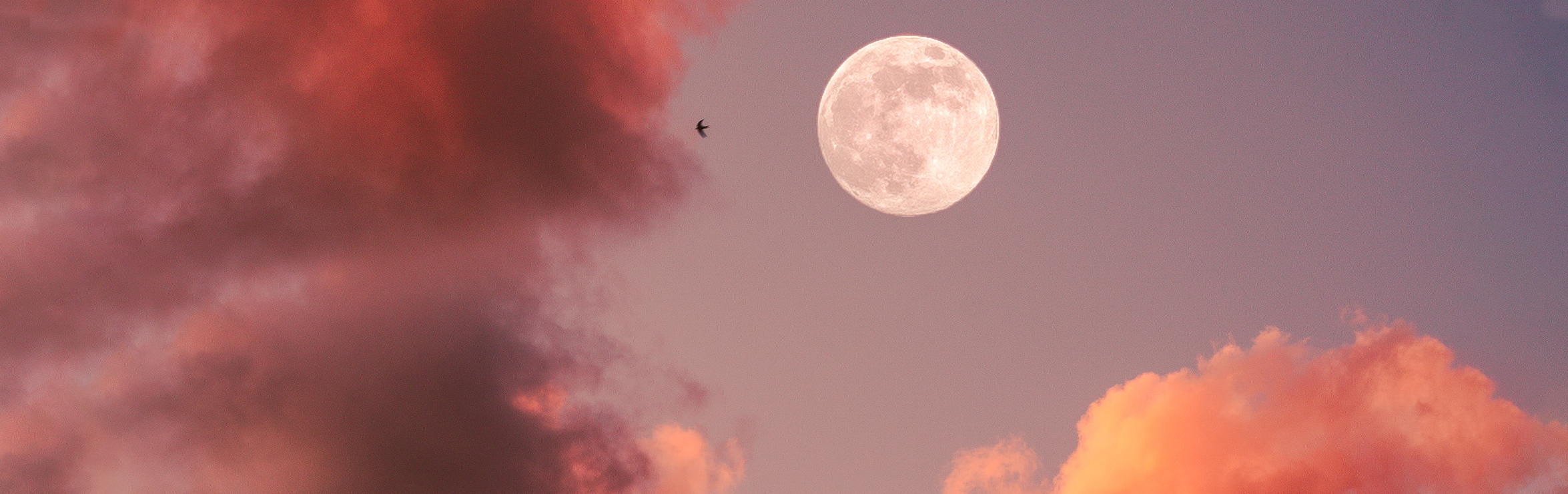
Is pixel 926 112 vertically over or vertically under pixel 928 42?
under

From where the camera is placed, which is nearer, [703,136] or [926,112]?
[703,136]

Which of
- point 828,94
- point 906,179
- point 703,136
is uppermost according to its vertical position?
point 828,94

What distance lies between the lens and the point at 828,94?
7119 centimetres

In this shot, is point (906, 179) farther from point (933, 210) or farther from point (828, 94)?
point (828, 94)

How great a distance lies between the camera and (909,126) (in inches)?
2549

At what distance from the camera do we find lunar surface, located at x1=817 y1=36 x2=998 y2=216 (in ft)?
214

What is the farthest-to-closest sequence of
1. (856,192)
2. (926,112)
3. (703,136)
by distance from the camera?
Answer: (856,192) → (926,112) → (703,136)

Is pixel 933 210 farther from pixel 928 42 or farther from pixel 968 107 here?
pixel 928 42

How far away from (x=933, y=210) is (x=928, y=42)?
15.3m

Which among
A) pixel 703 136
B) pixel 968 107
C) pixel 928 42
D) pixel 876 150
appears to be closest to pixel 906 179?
pixel 876 150

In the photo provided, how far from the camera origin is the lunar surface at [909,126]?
6531cm

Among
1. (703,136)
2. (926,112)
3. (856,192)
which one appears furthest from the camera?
(856,192)

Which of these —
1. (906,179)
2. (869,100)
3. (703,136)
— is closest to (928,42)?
(869,100)

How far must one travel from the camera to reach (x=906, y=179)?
66500 millimetres
